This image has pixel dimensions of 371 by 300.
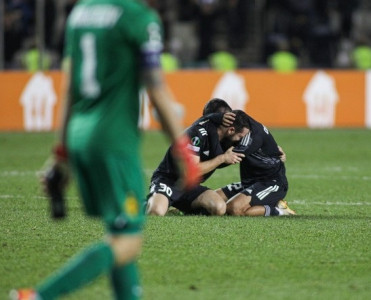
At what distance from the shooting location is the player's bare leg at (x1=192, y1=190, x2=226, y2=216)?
9203mm

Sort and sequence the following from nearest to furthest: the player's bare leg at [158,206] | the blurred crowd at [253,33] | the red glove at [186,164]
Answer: the red glove at [186,164] → the player's bare leg at [158,206] → the blurred crowd at [253,33]

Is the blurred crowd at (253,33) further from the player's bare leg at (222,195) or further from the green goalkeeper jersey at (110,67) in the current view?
the green goalkeeper jersey at (110,67)

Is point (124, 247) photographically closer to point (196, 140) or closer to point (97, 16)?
point (97, 16)

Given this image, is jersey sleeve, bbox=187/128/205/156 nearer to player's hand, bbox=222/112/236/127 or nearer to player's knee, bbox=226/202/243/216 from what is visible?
player's hand, bbox=222/112/236/127

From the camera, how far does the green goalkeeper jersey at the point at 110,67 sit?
4.51 meters

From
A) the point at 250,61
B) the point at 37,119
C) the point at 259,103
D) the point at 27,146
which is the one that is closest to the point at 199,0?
the point at 250,61

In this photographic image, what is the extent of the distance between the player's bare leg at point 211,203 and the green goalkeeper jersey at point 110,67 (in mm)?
4645

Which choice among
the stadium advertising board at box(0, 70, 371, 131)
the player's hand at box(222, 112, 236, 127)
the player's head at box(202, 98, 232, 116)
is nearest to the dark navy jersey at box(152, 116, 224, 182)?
the player's hand at box(222, 112, 236, 127)

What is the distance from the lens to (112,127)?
454cm

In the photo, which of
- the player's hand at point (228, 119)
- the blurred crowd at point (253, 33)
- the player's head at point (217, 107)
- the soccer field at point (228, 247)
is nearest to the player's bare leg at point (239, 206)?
the soccer field at point (228, 247)

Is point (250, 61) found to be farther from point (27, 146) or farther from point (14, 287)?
point (14, 287)

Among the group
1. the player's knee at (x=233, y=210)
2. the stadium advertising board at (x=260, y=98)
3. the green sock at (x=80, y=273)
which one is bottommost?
the stadium advertising board at (x=260, y=98)

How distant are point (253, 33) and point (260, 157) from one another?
50.0ft

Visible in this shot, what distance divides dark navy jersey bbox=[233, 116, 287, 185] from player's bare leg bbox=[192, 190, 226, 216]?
45 centimetres
